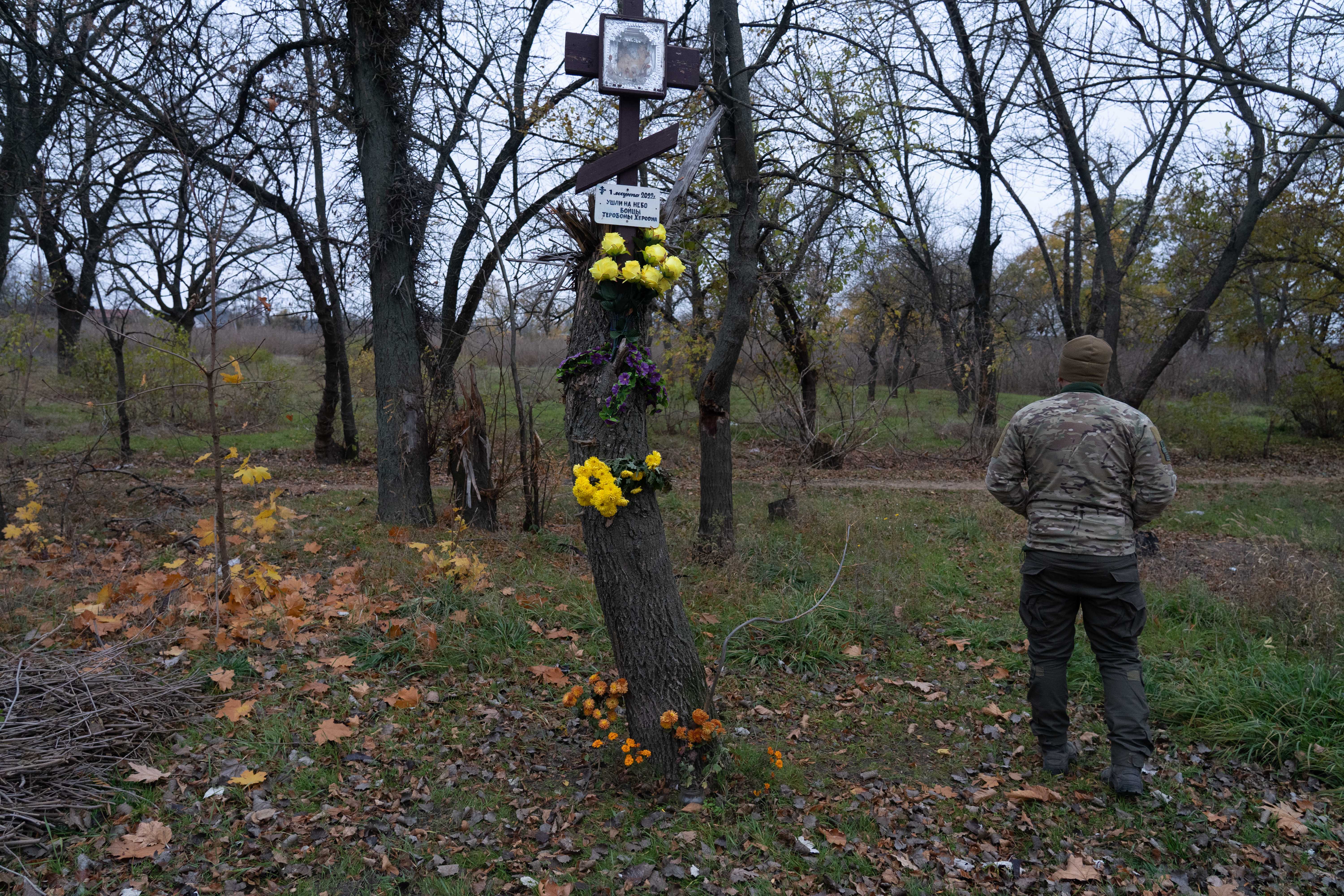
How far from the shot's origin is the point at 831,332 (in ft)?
44.8

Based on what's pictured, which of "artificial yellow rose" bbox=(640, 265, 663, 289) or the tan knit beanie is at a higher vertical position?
"artificial yellow rose" bbox=(640, 265, 663, 289)

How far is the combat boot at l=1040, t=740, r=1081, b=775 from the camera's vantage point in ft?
12.5

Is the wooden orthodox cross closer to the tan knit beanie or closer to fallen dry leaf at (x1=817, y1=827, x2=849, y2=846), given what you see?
the tan knit beanie

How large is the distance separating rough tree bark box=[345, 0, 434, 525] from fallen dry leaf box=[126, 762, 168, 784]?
4748 mm

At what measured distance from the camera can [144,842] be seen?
3.04 m

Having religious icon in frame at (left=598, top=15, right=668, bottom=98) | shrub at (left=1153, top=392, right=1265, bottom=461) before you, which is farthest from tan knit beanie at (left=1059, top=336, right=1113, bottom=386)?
shrub at (left=1153, top=392, right=1265, bottom=461)

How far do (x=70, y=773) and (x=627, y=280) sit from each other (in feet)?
10.3

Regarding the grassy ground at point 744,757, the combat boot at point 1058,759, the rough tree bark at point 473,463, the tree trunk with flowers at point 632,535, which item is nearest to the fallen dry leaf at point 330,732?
the grassy ground at point 744,757

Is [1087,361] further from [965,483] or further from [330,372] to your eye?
[330,372]

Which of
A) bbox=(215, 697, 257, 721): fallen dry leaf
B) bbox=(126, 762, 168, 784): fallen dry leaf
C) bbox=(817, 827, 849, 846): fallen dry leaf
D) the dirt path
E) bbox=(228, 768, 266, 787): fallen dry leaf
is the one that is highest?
the dirt path

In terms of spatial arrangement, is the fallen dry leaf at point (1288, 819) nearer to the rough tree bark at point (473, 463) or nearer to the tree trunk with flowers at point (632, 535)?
the tree trunk with flowers at point (632, 535)

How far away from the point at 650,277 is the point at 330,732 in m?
2.66

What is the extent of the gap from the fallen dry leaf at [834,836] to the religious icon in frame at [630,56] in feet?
11.2

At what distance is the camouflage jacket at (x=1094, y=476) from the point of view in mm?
3572
